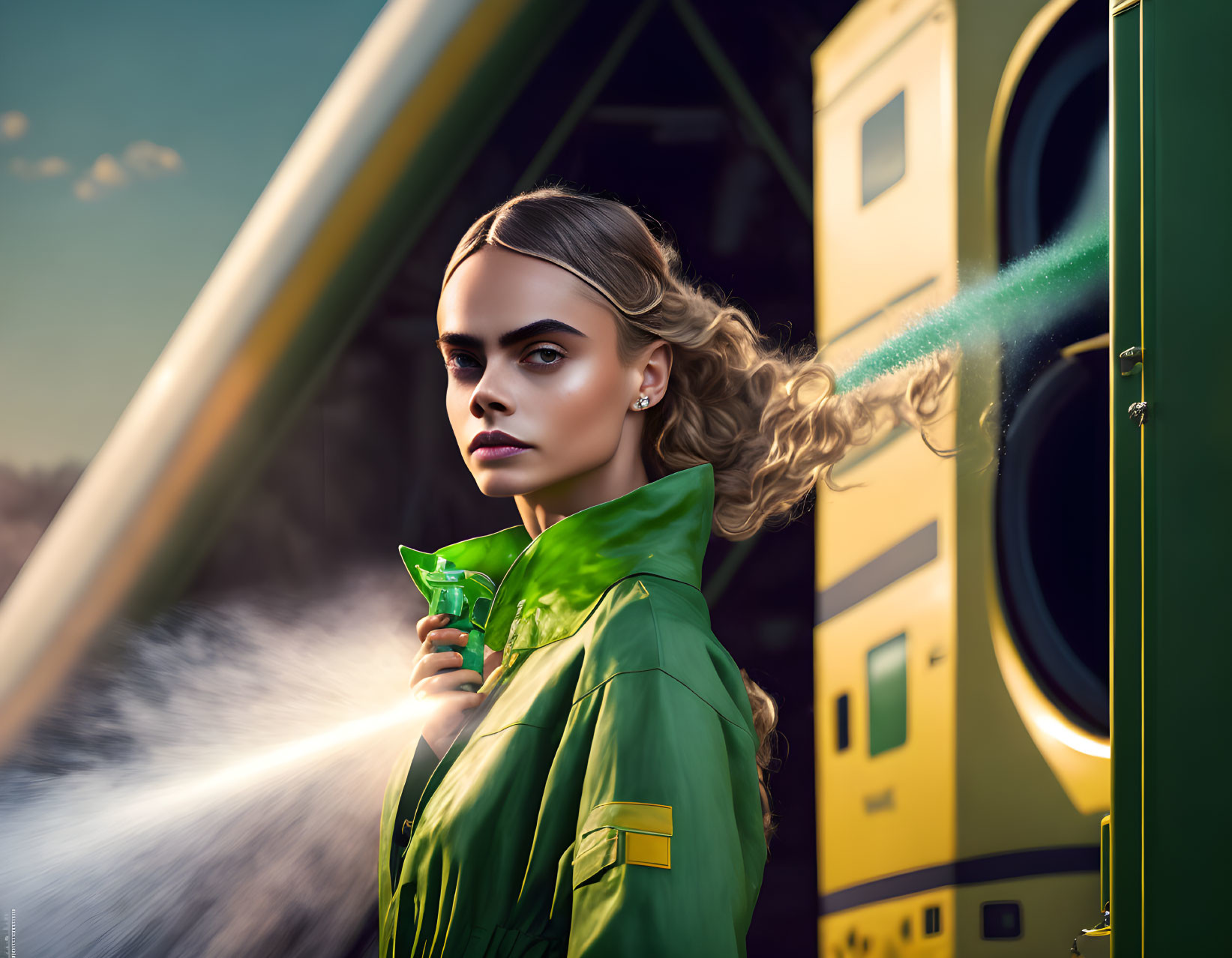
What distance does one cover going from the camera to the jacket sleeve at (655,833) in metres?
1.05

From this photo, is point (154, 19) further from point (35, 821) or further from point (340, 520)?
point (35, 821)

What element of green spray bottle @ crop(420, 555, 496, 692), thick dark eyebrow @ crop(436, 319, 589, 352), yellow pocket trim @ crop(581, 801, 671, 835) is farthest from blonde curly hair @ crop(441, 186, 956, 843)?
yellow pocket trim @ crop(581, 801, 671, 835)

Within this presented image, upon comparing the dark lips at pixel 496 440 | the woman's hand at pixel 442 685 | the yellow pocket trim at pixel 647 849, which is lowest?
the yellow pocket trim at pixel 647 849

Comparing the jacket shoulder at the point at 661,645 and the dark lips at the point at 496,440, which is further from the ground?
the dark lips at the point at 496,440

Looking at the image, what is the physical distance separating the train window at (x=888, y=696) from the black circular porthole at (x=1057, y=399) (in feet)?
0.62

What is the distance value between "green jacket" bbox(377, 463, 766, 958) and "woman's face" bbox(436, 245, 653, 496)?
0.11 m

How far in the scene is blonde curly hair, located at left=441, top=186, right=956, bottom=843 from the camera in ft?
4.95

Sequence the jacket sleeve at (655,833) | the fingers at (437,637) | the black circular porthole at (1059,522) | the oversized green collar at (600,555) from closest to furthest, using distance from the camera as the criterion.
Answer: the jacket sleeve at (655,833) < the oversized green collar at (600,555) < the fingers at (437,637) < the black circular porthole at (1059,522)

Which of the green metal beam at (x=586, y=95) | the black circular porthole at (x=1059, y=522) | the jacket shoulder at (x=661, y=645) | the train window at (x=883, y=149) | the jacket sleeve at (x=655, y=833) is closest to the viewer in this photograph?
the jacket sleeve at (x=655, y=833)

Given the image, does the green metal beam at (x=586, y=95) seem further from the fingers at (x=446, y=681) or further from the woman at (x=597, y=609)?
the fingers at (x=446, y=681)

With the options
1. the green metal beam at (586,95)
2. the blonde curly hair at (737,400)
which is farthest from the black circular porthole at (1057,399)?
the green metal beam at (586,95)

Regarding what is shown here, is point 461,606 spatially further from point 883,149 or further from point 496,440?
point 883,149

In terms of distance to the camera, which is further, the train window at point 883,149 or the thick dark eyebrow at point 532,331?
the train window at point 883,149

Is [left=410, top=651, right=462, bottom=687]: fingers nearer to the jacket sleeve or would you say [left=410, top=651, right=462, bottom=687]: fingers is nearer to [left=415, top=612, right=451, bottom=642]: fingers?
[left=415, top=612, right=451, bottom=642]: fingers
